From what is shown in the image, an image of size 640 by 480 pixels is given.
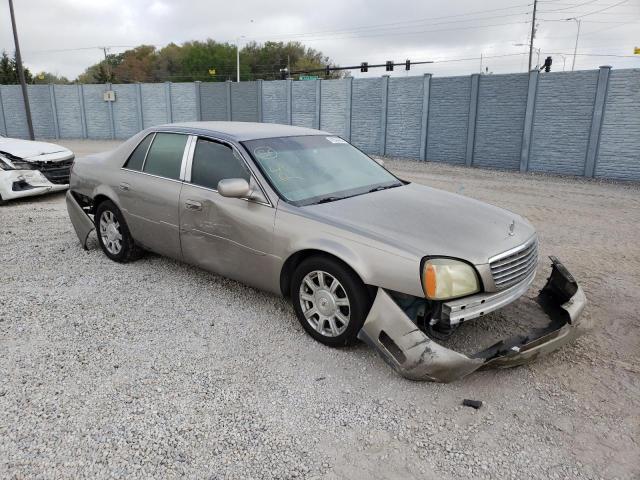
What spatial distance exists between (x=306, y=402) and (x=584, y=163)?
13.5m

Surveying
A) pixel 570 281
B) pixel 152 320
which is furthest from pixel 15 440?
pixel 570 281

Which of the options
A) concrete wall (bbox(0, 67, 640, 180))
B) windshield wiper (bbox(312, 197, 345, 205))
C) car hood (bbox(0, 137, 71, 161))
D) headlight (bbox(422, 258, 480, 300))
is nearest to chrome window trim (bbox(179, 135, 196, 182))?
windshield wiper (bbox(312, 197, 345, 205))

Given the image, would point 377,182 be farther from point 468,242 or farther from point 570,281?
point 570,281

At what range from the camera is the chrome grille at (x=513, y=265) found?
330 cm

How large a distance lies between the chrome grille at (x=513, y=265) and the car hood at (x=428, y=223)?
0.17ft

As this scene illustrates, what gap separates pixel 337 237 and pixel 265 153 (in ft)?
3.98

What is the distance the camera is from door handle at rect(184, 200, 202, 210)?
14.4 ft

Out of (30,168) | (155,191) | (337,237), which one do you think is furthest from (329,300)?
(30,168)

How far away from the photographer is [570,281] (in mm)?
3850

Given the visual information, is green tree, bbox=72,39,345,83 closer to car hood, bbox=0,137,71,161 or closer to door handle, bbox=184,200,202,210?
car hood, bbox=0,137,71,161

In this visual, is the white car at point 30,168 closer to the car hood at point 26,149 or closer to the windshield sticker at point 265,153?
the car hood at point 26,149

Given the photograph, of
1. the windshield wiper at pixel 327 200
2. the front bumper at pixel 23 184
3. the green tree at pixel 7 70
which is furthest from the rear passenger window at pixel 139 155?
the green tree at pixel 7 70

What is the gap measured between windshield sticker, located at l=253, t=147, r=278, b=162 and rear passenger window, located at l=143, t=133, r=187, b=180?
898 mm

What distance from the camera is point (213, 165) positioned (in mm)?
4434
